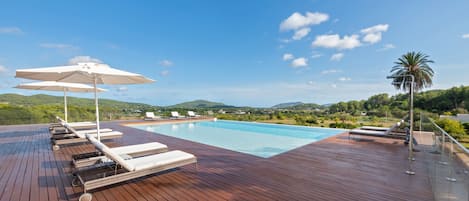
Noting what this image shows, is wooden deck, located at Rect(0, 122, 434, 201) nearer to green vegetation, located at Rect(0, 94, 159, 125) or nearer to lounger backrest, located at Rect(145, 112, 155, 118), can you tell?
green vegetation, located at Rect(0, 94, 159, 125)

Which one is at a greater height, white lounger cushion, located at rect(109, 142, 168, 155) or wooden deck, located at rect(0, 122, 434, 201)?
white lounger cushion, located at rect(109, 142, 168, 155)

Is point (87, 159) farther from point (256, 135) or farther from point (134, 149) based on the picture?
point (256, 135)

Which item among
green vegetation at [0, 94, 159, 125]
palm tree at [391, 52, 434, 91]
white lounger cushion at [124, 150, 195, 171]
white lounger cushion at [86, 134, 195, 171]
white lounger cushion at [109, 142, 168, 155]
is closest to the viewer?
white lounger cushion at [86, 134, 195, 171]

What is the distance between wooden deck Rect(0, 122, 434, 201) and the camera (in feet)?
8.44

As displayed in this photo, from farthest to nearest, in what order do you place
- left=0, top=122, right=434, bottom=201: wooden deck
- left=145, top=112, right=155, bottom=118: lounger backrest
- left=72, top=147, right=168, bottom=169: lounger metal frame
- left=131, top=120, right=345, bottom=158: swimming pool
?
left=145, top=112, right=155, bottom=118: lounger backrest, left=131, top=120, right=345, bottom=158: swimming pool, left=72, top=147, right=168, bottom=169: lounger metal frame, left=0, top=122, right=434, bottom=201: wooden deck

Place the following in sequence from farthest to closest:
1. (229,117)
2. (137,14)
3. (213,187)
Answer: (229,117) < (137,14) < (213,187)

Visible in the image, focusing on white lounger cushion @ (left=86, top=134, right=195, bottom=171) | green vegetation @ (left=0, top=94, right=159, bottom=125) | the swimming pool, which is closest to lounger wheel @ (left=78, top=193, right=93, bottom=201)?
white lounger cushion @ (left=86, top=134, right=195, bottom=171)

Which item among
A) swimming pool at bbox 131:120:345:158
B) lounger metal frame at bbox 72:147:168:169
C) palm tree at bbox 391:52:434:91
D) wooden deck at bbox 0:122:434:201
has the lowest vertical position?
swimming pool at bbox 131:120:345:158

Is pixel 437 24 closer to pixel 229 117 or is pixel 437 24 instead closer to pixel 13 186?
pixel 229 117

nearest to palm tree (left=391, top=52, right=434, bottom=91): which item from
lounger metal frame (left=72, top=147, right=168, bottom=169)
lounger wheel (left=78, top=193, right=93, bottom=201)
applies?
lounger metal frame (left=72, top=147, right=168, bottom=169)

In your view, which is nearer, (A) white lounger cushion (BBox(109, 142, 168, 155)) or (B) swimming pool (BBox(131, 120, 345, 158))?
(A) white lounger cushion (BBox(109, 142, 168, 155))

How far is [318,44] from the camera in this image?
1209 centimetres

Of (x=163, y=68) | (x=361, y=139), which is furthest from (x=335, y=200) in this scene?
(x=163, y=68)

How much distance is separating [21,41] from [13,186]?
1403cm
